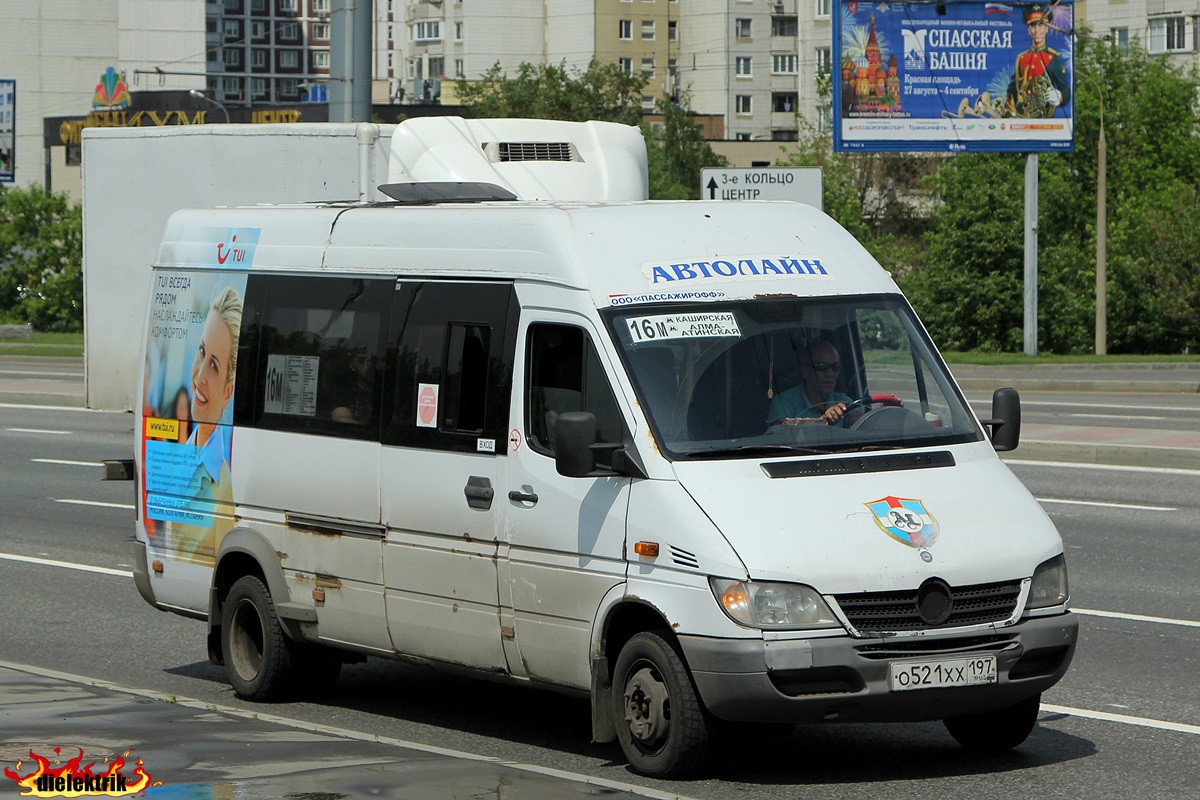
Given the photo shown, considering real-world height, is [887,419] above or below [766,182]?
below

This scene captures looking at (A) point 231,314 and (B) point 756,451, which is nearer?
(B) point 756,451

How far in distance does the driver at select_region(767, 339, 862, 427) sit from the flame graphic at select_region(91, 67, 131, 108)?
303ft

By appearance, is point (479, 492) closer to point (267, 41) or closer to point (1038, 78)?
point (1038, 78)

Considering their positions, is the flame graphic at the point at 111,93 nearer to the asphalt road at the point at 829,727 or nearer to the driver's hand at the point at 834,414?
the asphalt road at the point at 829,727

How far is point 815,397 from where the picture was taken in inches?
294

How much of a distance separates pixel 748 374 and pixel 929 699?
147cm

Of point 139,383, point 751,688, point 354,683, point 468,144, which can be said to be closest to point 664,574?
point 751,688

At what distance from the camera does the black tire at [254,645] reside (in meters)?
8.92

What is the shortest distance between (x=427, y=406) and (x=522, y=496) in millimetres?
800

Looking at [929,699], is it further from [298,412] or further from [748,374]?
[298,412]

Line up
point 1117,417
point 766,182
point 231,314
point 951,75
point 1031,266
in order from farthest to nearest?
point 1031,266 < point 951,75 < point 1117,417 < point 766,182 < point 231,314

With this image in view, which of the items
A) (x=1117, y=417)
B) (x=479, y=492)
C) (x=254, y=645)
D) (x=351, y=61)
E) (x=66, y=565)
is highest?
(x=351, y=61)

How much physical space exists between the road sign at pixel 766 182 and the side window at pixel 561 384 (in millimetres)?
14852

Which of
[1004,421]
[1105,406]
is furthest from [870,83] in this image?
[1004,421]
